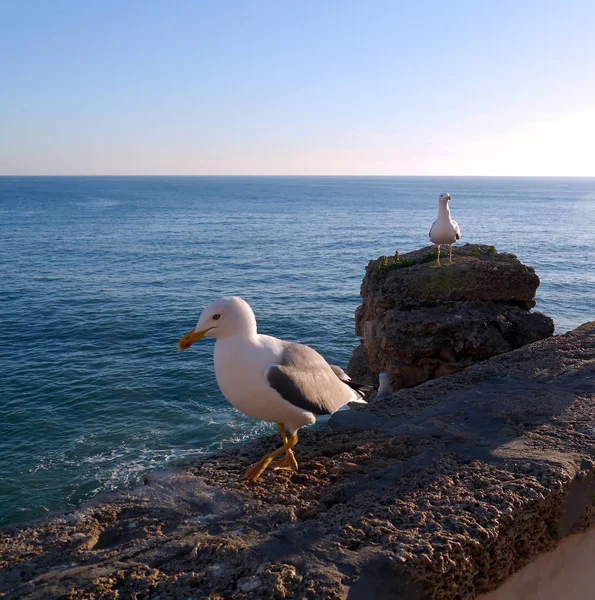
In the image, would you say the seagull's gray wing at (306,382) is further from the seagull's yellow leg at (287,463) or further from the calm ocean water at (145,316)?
the calm ocean water at (145,316)

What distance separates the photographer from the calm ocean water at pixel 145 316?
50.3ft

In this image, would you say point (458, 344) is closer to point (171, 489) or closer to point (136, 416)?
point (171, 489)

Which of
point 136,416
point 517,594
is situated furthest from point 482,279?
point 136,416

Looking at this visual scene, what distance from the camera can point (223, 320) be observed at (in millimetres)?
5219

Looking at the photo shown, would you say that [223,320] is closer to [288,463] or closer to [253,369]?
[253,369]

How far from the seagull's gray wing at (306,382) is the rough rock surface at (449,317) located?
24.7 feet

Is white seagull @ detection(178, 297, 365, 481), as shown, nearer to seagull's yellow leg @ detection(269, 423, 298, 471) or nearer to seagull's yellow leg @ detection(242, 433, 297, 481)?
seagull's yellow leg @ detection(242, 433, 297, 481)

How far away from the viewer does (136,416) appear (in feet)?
57.3

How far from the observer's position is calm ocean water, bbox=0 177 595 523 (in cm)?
1534

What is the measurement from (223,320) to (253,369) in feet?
1.81

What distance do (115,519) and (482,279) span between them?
1144 cm

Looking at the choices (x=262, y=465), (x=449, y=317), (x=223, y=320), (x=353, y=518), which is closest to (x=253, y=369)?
(x=223, y=320)

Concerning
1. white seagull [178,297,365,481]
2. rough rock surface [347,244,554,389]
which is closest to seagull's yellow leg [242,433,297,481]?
white seagull [178,297,365,481]

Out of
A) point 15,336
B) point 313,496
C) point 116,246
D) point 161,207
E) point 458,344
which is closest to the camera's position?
point 313,496
